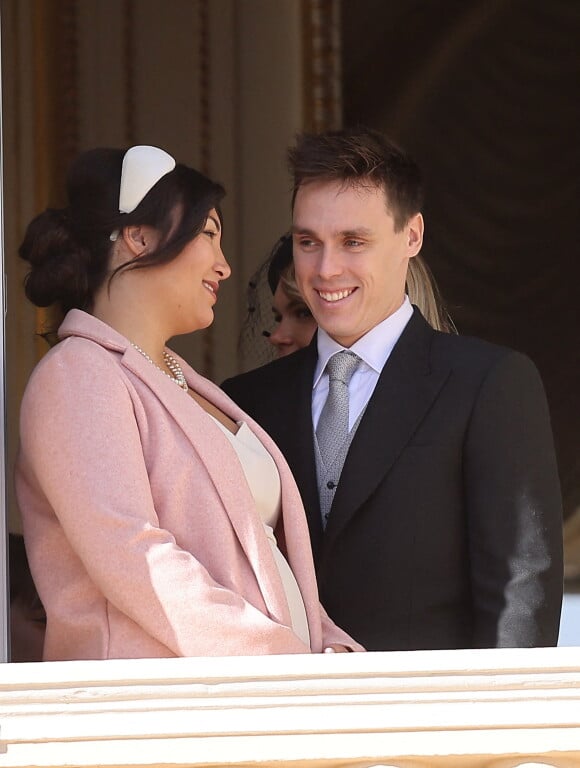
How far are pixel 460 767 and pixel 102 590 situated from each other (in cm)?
59

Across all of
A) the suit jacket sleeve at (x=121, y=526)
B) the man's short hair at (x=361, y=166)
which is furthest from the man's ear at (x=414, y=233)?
the suit jacket sleeve at (x=121, y=526)

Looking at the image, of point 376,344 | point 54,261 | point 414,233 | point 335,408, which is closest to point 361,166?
point 414,233

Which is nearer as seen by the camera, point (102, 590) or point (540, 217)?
point (102, 590)

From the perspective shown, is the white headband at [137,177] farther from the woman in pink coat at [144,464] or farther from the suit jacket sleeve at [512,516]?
the suit jacket sleeve at [512,516]

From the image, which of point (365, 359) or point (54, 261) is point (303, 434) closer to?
point (365, 359)

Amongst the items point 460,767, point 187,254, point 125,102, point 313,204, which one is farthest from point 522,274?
point 460,767

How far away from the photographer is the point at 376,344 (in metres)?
3.15

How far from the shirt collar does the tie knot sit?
10mm

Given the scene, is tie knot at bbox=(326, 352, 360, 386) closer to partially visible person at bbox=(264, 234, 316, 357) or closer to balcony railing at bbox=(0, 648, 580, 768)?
partially visible person at bbox=(264, 234, 316, 357)

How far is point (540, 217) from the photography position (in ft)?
15.7

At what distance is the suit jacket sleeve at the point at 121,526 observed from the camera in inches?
96.9

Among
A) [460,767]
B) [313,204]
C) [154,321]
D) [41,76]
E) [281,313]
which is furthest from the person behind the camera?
[41,76]

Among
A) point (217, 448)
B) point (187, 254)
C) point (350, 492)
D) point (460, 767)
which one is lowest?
point (460, 767)

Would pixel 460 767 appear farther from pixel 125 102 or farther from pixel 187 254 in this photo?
pixel 125 102
